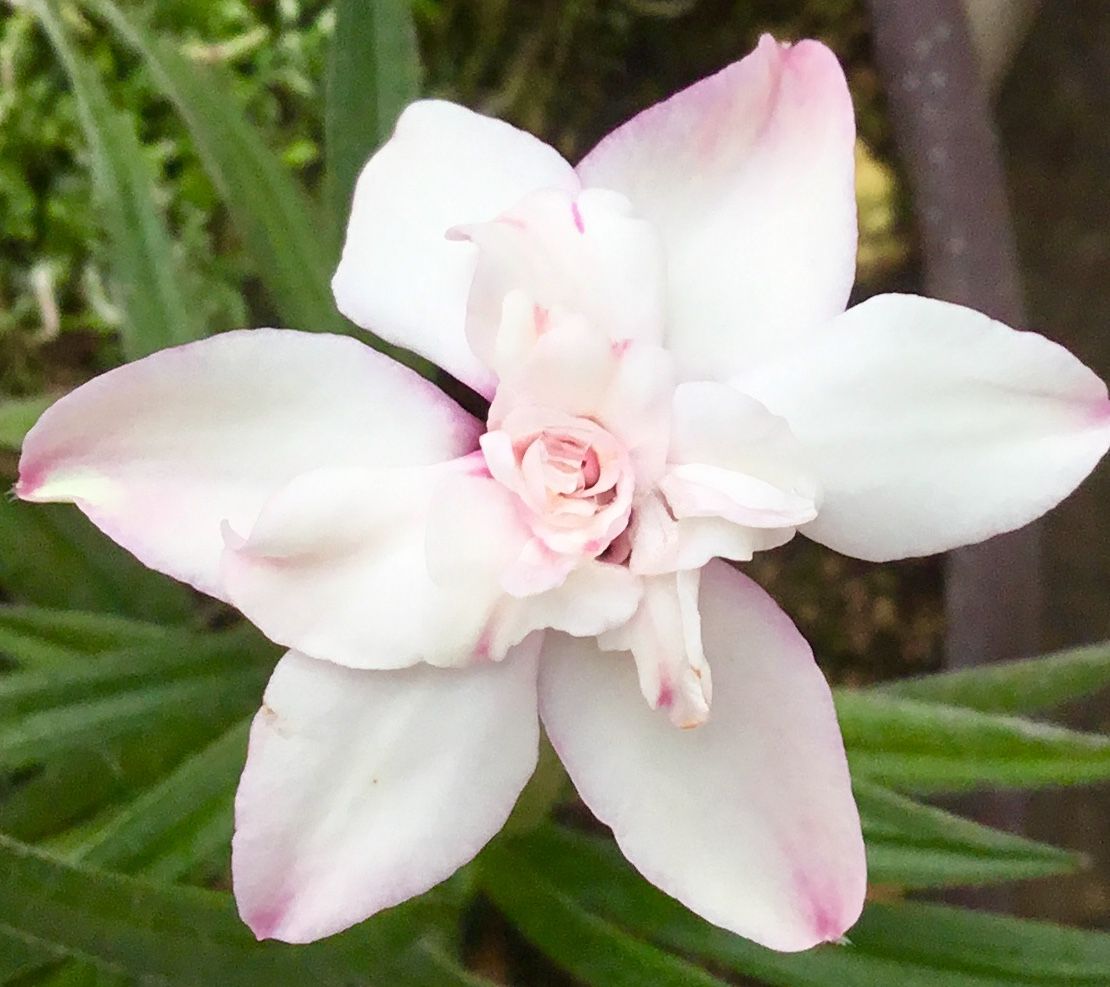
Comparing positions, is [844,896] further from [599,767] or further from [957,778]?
[957,778]

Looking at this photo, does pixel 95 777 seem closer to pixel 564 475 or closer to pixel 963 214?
pixel 564 475

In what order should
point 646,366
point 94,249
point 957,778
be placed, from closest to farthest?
point 646,366
point 957,778
point 94,249

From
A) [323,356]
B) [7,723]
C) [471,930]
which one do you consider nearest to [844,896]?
[323,356]

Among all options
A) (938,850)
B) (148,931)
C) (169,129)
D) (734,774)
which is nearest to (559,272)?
(734,774)

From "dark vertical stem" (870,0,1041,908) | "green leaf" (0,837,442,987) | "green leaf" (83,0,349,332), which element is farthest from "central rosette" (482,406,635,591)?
"dark vertical stem" (870,0,1041,908)

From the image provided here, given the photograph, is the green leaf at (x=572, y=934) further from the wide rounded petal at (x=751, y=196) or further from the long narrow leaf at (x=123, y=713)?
the wide rounded petal at (x=751, y=196)

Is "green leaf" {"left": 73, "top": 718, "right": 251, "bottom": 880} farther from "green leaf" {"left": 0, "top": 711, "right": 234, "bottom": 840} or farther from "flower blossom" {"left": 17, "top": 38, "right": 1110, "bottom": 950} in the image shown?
"flower blossom" {"left": 17, "top": 38, "right": 1110, "bottom": 950}
